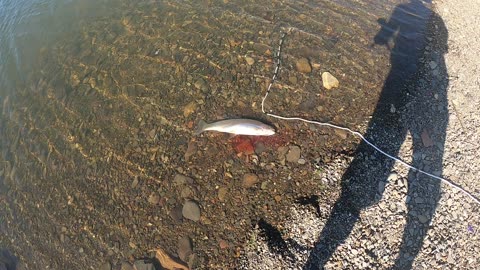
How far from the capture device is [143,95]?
7562 millimetres

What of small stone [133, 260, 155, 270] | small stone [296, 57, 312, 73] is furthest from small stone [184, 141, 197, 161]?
small stone [296, 57, 312, 73]

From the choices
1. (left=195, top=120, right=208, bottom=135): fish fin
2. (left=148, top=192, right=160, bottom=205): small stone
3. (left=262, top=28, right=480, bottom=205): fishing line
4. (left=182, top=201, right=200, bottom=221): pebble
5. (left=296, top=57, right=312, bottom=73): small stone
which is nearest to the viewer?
(left=262, top=28, right=480, bottom=205): fishing line

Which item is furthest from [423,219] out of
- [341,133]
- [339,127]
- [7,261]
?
[7,261]

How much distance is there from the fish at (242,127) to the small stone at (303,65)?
1781 millimetres

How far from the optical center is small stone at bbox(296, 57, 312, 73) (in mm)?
7474

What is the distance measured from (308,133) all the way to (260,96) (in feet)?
4.43

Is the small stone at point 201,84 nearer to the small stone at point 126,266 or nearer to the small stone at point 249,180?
the small stone at point 249,180

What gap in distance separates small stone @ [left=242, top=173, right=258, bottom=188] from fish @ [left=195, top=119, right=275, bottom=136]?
2.68 feet

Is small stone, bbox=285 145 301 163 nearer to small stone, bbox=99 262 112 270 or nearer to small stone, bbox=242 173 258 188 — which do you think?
small stone, bbox=242 173 258 188

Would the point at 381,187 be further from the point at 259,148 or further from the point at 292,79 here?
the point at 292,79

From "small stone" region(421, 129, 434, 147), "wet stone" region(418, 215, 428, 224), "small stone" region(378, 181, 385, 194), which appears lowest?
"wet stone" region(418, 215, 428, 224)

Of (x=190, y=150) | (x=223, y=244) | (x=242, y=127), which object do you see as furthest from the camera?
(x=190, y=150)

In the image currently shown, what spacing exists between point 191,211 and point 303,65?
4032 millimetres

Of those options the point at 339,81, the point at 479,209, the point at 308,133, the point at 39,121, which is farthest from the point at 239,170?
the point at 39,121
